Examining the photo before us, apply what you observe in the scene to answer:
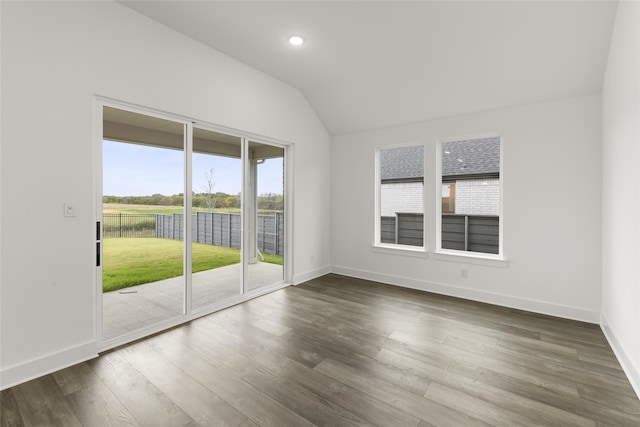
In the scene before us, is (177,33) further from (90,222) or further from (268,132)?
(90,222)

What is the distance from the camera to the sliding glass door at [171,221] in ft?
9.04

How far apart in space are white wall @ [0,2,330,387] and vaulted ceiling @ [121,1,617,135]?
0.44 metres

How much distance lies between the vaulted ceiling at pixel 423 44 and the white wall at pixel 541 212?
0.78ft

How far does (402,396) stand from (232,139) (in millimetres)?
3330

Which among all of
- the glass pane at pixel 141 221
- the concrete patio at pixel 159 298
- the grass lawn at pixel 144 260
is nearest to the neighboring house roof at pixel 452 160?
the concrete patio at pixel 159 298

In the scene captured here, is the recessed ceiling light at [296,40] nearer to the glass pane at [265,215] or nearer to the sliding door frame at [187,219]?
the sliding door frame at [187,219]

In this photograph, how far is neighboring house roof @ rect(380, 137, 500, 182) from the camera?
13.0 ft

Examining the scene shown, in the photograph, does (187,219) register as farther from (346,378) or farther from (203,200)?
(346,378)

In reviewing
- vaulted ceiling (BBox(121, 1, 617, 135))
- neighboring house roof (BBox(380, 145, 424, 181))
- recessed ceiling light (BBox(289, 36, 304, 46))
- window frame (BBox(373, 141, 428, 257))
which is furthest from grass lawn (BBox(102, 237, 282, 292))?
neighboring house roof (BBox(380, 145, 424, 181))

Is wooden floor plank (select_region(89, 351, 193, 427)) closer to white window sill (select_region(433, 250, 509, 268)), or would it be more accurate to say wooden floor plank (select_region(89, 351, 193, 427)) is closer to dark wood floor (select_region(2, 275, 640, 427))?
dark wood floor (select_region(2, 275, 640, 427))

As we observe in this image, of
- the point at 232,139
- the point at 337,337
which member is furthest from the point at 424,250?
the point at 232,139

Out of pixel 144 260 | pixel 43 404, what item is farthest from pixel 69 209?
pixel 43 404

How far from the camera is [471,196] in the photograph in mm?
4129

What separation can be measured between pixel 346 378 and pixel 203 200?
246 cm
